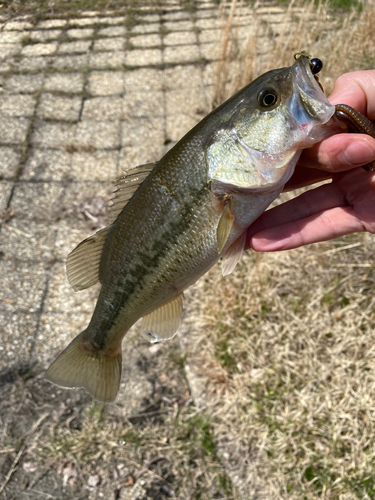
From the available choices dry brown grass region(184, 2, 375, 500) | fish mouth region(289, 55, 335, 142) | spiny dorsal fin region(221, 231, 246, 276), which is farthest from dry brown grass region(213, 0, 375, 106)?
spiny dorsal fin region(221, 231, 246, 276)

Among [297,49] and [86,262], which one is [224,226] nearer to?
[86,262]

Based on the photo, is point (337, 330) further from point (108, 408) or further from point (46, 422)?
point (46, 422)

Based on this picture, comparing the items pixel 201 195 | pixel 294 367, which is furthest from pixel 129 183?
pixel 294 367

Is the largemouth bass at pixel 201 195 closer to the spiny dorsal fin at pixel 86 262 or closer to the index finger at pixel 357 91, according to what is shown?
the spiny dorsal fin at pixel 86 262

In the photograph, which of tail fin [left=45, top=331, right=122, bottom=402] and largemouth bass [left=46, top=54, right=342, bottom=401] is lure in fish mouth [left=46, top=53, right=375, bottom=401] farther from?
tail fin [left=45, top=331, right=122, bottom=402]

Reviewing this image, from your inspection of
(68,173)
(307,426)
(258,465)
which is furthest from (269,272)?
(68,173)
